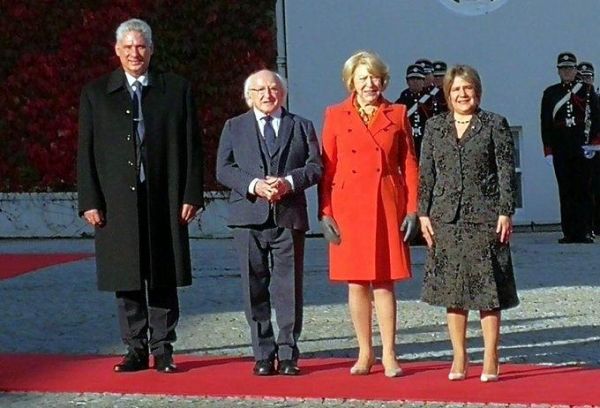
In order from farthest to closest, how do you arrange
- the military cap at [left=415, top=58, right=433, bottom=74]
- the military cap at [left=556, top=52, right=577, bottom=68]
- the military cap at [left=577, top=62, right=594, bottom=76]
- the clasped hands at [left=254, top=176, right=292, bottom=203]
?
the military cap at [left=577, top=62, right=594, bottom=76]
the military cap at [left=415, top=58, right=433, bottom=74]
the military cap at [left=556, top=52, right=577, bottom=68]
the clasped hands at [left=254, top=176, right=292, bottom=203]

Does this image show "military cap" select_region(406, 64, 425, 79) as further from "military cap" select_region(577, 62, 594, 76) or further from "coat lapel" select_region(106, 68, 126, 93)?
"coat lapel" select_region(106, 68, 126, 93)

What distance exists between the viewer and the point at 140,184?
8.34 m

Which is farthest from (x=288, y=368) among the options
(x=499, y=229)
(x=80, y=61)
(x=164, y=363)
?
(x=80, y=61)

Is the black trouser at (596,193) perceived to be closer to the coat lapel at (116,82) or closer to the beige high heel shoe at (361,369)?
the beige high heel shoe at (361,369)

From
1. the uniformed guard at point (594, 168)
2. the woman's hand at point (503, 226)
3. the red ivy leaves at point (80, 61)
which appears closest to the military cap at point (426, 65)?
the uniformed guard at point (594, 168)

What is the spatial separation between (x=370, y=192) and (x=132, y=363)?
1.61 m

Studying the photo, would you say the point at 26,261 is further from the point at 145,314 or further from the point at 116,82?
the point at 116,82

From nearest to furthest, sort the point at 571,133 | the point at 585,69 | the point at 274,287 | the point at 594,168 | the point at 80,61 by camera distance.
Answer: the point at 274,287 < the point at 571,133 < the point at 594,168 < the point at 585,69 < the point at 80,61

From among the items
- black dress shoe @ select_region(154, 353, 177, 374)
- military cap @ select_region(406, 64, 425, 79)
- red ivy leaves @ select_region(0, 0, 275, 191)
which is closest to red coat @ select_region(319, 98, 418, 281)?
black dress shoe @ select_region(154, 353, 177, 374)

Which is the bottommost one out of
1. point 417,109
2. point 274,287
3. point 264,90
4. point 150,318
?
point 150,318

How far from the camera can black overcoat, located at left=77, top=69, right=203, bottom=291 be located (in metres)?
8.31

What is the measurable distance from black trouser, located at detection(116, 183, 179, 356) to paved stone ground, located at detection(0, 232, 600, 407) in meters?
0.70

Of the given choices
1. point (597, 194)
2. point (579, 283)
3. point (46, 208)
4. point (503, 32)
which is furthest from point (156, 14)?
point (579, 283)

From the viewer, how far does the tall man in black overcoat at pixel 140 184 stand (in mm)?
8312
